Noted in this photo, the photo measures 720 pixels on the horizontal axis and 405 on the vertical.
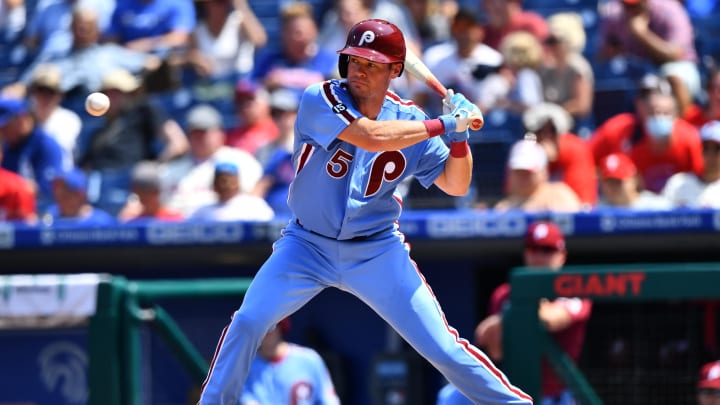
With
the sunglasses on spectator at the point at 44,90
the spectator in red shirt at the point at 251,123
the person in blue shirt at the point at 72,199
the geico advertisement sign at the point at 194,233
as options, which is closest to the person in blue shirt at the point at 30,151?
the sunglasses on spectator at the point at 44,90

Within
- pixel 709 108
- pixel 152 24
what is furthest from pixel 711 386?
pixel 152 24

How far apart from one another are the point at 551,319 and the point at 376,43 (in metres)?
1.63

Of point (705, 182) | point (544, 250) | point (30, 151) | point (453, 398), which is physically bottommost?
point (453, 398)

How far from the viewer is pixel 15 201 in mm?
7234

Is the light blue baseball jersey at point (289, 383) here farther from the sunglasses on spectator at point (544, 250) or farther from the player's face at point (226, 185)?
the player's face at point (226, 185)

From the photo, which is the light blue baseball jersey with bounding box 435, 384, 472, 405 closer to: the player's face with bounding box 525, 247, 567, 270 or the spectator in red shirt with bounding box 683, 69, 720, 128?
the player's face with bounding box 525, 247, 567, 270

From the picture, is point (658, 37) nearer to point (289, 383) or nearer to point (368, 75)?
point (289, 383)

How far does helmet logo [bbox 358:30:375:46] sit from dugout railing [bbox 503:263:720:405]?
1351 mm

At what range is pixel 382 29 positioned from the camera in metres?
3.79

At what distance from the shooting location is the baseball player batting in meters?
3.81

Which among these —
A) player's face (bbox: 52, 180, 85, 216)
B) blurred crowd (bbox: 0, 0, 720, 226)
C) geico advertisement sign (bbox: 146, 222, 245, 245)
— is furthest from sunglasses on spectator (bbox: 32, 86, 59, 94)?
geico advertisement sign (bbox: 146, 222, 245, 245)

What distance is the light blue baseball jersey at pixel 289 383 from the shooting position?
526 centimetres

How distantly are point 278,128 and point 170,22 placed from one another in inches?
69.7

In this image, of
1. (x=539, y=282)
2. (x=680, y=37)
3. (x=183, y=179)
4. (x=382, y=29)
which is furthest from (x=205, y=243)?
(x=680, y=37)
